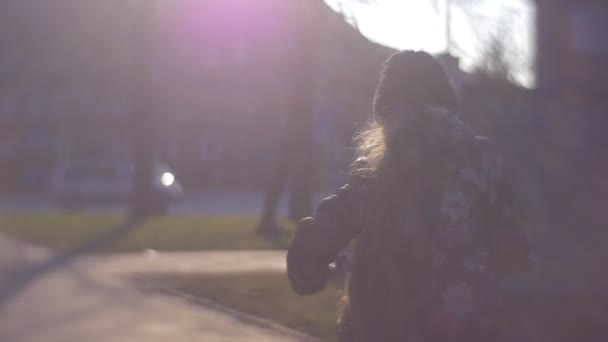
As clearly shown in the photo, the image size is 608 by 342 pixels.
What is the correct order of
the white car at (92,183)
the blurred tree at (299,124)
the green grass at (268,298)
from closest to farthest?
the green grass at (268,298) < the blurred tree at (299,124) < the white car at (92,183)

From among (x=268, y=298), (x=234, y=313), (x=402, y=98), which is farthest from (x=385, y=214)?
(x=268, y=298)

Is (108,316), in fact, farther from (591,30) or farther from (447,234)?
(591,30)

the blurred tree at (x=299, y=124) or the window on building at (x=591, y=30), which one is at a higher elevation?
the window on building at (x=591, y=30)

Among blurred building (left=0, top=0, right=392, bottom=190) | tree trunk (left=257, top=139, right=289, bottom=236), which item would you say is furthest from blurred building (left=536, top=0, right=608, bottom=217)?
tree trunk (left=257, top=139, right=289, bottom=236)

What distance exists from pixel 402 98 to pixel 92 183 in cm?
3561

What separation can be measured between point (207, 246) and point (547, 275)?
6801 mm

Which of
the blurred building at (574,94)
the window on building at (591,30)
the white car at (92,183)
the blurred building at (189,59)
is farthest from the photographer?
the white car at (92,183)

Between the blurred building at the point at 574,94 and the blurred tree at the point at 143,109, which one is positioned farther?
the blurred tree at the point at 143,109

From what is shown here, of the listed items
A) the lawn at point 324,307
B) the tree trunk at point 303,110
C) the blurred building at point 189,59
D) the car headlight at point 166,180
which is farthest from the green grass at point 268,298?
the car headlight at point 166,180

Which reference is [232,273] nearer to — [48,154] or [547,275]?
[547,275]

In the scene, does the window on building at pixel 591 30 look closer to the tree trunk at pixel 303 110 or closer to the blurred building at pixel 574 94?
the blurred building at pixel 574 94

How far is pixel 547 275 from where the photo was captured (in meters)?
11.7

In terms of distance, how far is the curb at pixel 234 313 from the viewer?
8609 millimetres

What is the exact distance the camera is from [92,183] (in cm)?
3806
